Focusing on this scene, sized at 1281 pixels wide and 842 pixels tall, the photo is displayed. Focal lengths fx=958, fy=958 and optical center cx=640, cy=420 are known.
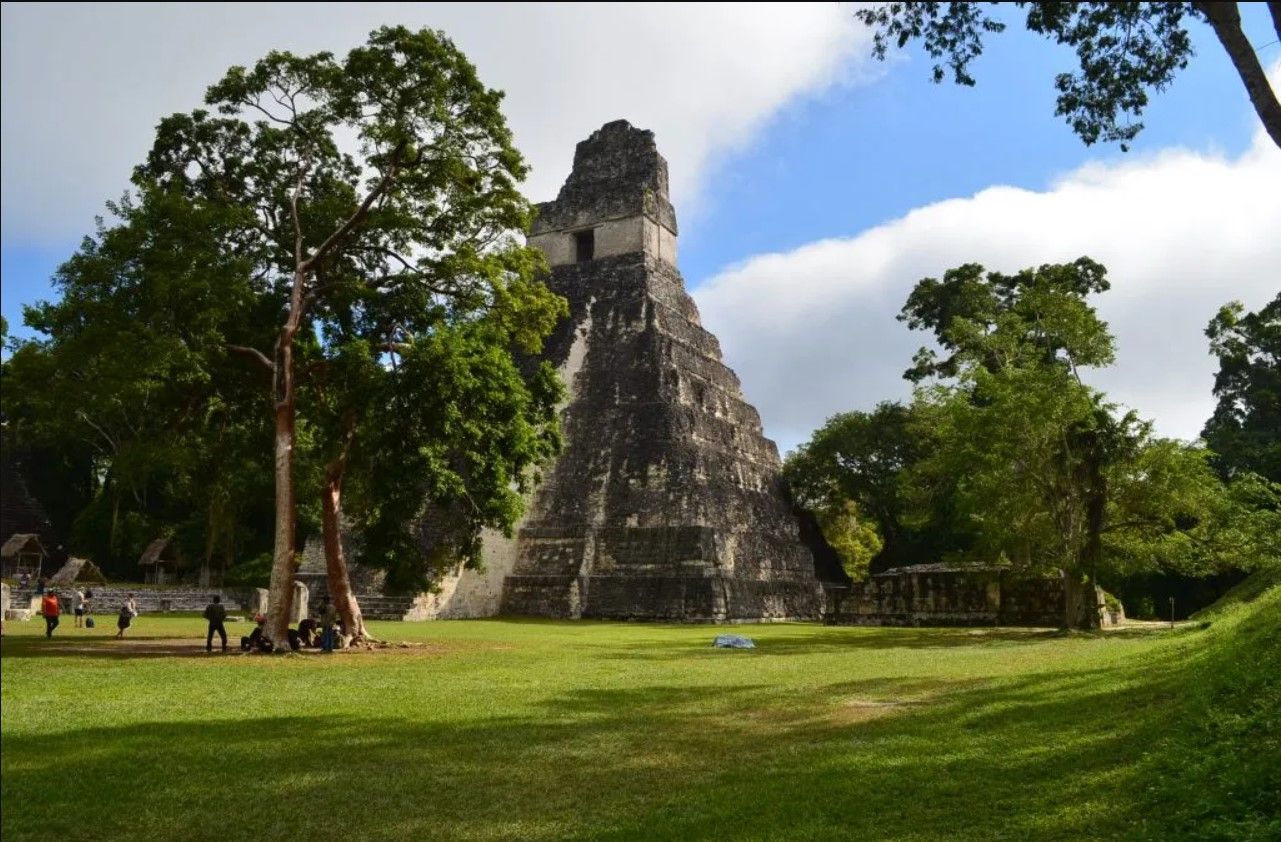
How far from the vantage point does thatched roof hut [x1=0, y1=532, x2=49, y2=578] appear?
36.4 m

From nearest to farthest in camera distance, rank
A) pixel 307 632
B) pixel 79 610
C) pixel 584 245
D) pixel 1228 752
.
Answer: pixel 1228 752 < pixel 307 632 < pixel 79 610 < pixel 584 245

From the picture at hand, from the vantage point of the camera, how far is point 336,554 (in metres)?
17.5

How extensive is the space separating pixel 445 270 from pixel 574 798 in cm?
1168

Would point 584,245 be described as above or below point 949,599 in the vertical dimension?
above

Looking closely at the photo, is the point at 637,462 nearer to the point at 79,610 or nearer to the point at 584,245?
the point at 584,245

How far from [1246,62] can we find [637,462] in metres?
27.2

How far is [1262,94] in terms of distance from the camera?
604 cm

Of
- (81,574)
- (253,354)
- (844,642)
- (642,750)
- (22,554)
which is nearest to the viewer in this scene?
(642,750)

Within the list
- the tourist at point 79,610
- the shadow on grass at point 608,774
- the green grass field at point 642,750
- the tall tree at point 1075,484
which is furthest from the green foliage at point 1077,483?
the tourist at point 79,610

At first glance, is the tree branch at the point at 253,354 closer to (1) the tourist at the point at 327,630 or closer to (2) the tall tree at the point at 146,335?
(2) the tall tree at the point at 146,335

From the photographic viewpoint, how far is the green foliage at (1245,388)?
115ft

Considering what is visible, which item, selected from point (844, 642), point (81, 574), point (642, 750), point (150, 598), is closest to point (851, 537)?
point (844, 642)

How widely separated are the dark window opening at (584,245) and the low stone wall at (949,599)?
59.6ft

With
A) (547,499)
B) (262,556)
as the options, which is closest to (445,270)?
(547,499)
